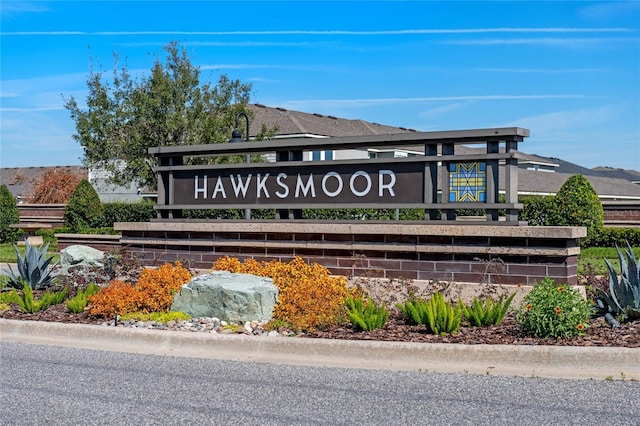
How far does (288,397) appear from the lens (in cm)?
649

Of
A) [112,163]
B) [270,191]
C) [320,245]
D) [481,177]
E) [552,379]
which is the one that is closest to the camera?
[552,379]

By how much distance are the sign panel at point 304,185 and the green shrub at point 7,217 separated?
20.8m

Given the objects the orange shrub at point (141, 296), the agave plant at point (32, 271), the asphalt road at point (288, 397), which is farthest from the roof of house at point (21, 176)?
the asphalt road at point (288, 397)

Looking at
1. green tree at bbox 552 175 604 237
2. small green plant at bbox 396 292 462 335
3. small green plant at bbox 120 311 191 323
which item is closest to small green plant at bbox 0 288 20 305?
small green plant at bbox 120 311 191 323

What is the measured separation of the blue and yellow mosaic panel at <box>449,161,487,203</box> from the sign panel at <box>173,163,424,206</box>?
0.42 meters

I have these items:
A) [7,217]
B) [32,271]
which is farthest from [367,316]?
[7,217]

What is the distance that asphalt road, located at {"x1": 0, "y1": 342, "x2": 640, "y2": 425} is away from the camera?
5867 mm

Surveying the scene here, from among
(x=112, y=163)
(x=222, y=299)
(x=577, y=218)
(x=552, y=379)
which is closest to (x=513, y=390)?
(x=552, y=379)

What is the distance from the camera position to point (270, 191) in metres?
11.7

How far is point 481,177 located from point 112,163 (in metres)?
19.9

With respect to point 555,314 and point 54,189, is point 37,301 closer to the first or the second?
point 555,314

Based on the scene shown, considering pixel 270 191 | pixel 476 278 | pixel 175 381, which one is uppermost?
pixel 270 191

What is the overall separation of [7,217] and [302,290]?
25137 mm

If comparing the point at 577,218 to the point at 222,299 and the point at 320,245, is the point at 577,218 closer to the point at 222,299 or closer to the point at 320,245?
the point at 320,245
